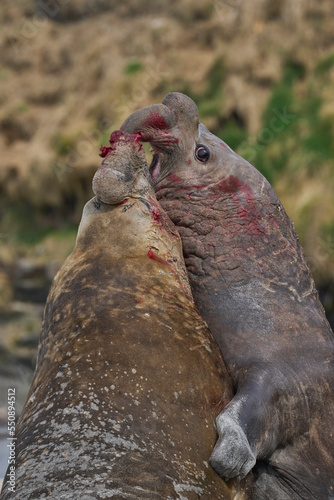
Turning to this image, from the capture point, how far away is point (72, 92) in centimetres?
2120

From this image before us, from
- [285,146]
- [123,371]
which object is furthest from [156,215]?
[285,146]

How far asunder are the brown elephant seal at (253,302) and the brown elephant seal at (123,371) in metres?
0.15

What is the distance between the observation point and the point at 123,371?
2.68 meters

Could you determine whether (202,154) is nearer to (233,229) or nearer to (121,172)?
(233,229)

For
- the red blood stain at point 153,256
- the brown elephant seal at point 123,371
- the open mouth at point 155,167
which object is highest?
the open mouth at point 155,167

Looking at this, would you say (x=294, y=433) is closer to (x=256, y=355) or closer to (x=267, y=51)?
(x=256, y=355)

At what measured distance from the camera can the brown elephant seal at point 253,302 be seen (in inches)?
114

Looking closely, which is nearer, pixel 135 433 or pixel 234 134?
pixel 135 433

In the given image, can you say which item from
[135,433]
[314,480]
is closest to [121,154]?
[135,433]

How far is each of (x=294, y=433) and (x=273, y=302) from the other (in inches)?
22.4

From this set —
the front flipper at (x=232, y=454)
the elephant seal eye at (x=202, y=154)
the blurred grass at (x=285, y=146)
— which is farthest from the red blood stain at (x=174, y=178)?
the blurred grass at (x=285, y=146)

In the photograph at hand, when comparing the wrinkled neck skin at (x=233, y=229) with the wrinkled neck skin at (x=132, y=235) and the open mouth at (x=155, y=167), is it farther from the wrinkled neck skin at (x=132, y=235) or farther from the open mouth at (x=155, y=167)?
the wrinkled neck skin at (x=132, y=235)

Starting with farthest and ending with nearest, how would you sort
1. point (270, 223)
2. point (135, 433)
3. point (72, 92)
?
1. point (72, 92)
2. point (270, 223)
3. point (135, 433)

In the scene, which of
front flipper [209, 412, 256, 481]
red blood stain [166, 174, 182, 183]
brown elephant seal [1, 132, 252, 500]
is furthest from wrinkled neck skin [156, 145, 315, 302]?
front flipper [209, 412, 256, 481]
